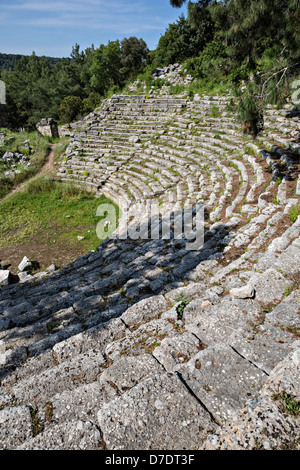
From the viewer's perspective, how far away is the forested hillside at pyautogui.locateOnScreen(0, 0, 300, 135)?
5801 mm

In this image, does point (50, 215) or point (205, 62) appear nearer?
point (205, 62)

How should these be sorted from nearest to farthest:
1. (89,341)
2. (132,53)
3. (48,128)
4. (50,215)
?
(89,341), (50,215), (48,128), (132,53)

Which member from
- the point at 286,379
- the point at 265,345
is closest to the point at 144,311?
the point at 265,345

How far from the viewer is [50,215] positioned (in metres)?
11.9

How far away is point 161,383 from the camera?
194 centimetres

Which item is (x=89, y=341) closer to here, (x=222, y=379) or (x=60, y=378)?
(x=60, y=378)

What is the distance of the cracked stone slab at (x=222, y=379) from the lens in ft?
5.78

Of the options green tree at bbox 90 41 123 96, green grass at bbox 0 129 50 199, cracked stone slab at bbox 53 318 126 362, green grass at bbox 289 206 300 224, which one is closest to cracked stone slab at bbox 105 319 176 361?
cracked stone slab at bbox 53 318 126 362

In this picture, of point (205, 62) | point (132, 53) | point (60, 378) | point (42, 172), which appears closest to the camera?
point (60, 378)

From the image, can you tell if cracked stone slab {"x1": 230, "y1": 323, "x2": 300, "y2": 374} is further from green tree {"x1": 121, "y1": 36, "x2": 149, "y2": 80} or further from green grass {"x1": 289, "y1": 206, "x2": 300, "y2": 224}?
green tree {"x1": 121, "y1": 36, "x2": 149, "y2": 80}

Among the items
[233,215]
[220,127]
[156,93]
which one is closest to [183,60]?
[156,93]

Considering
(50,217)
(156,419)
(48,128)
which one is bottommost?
(50,217)

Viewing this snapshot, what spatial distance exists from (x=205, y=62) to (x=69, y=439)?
9.28 m

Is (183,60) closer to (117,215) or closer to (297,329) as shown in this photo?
(117,215)
